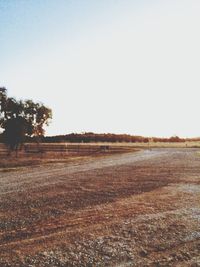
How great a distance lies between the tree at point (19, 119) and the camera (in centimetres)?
5456

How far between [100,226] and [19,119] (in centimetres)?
4766

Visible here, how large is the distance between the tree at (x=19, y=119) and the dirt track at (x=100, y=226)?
37.6 m

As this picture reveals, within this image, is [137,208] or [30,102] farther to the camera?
[30,102]

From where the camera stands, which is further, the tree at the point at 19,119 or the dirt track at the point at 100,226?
the tree at the point at 19,119

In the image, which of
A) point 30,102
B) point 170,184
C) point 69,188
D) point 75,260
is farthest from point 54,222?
point 30,102

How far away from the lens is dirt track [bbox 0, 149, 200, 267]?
7.59 m

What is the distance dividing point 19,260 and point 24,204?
6.33m

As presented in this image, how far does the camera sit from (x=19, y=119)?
56188 mm

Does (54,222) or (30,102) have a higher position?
(30,102)

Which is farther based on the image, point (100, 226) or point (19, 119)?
point (19, 119)

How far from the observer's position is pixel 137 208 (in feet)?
41.4

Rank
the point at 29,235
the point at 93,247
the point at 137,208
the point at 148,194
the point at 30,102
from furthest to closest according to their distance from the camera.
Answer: the point at 30,102 < the point at 148,194 < the point at 137,208 < the point at 29,235 < the point at 93,247

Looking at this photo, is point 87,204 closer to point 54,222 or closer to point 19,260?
point 54,222

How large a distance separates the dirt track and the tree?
37.6m
